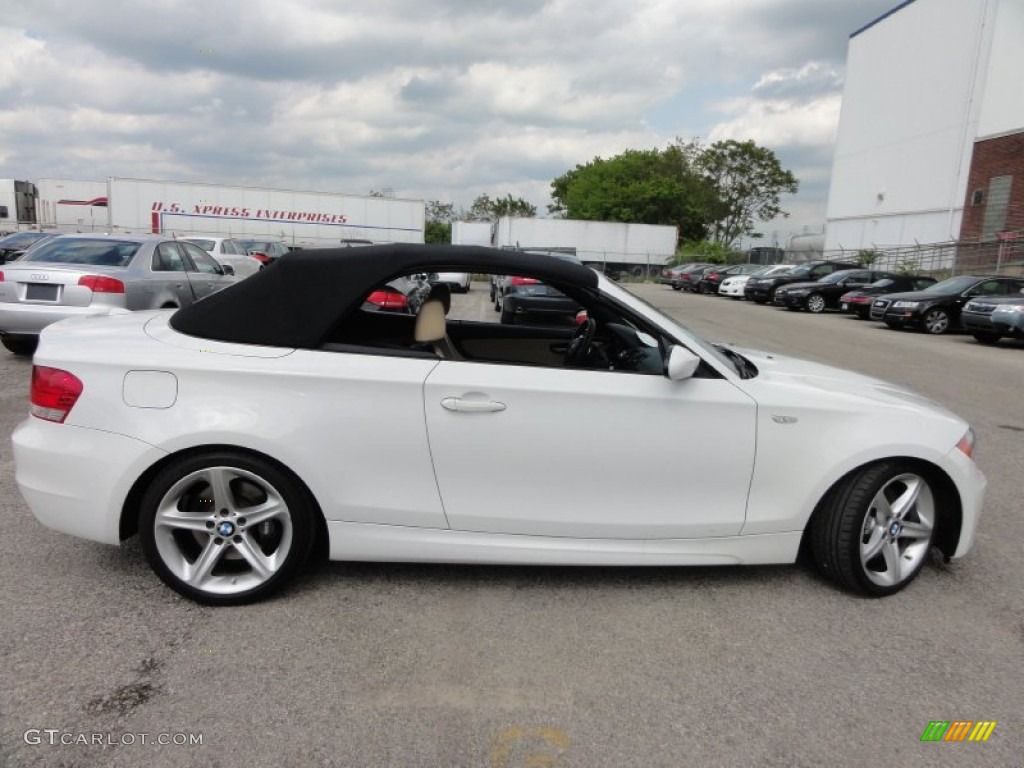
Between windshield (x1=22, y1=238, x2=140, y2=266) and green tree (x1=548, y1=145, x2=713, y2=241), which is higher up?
green tree (x1=548, y1=145, x2=713, y2=241)

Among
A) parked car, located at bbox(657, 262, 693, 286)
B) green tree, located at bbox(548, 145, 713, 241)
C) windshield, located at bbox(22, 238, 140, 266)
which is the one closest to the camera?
windshield, located at bbox(22, 238, 140, 266)

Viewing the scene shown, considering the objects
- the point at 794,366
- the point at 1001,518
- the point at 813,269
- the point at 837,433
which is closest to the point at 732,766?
the point at 837,433

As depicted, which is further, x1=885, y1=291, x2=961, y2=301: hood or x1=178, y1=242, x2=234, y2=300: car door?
x1=885, y1=291, x2=961, y2=301: hood

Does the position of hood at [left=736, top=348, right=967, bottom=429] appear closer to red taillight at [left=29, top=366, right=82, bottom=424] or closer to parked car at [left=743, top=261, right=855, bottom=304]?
red taillight at [left=29, top=366, right=82, bottom=424]

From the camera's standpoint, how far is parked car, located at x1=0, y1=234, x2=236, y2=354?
796 cm

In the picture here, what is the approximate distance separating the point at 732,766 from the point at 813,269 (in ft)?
95.5

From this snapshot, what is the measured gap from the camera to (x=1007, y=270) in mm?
30125

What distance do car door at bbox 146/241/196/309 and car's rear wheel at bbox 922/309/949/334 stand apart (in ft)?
55.8

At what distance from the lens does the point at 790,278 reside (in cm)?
2823

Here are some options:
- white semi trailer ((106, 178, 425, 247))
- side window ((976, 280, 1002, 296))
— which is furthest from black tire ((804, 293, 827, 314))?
white semi trailer ((106, 178, 425, 247))

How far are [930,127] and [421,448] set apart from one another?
45010 mm

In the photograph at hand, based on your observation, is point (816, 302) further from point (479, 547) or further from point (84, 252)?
point (479, 547)

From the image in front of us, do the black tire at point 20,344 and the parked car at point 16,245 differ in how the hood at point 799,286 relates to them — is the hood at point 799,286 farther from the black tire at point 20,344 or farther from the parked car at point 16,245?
the black tire at point 20,344

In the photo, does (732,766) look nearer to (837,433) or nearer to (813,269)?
(837,433)
